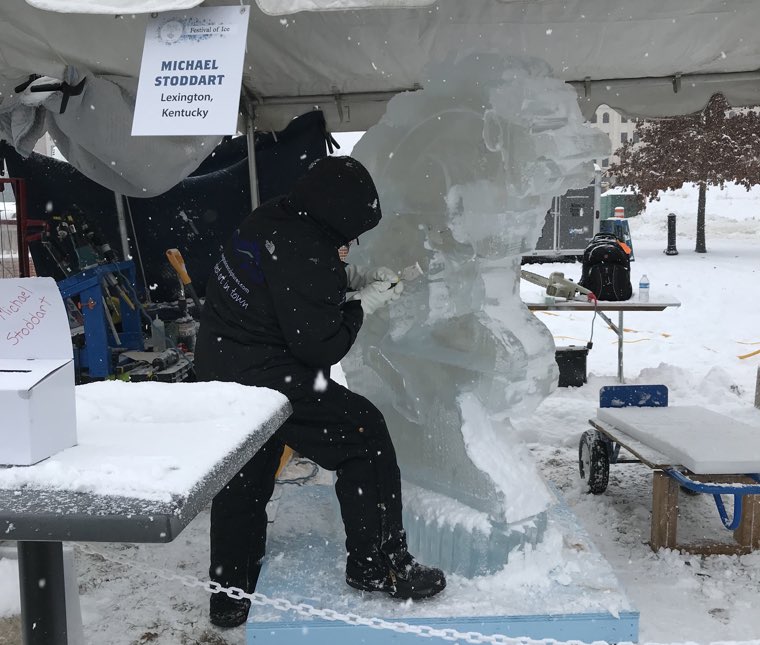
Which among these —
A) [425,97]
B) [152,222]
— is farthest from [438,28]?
[152,222]

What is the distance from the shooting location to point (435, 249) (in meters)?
2.56

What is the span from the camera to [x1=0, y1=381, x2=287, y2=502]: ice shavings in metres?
1.02

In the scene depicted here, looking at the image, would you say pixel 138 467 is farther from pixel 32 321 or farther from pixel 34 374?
pixel 32 321

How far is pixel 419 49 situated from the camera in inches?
151

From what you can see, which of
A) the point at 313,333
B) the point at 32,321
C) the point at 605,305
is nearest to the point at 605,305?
the point at 605,305

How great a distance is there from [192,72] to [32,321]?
3.69 ft

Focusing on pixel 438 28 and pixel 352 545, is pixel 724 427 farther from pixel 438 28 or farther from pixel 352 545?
pixel 438 28

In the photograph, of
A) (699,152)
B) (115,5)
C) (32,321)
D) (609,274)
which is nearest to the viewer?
(32,321)

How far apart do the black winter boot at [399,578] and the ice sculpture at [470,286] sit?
21 cm

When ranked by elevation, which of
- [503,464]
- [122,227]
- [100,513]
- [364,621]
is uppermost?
[122,227]

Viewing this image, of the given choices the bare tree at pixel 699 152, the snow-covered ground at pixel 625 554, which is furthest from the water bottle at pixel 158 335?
the bare tree at pixel 699 152

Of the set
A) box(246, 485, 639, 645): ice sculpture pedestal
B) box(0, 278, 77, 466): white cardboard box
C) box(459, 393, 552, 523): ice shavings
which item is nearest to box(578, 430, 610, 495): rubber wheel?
Result: box(246, 485, 639, 645): ice sculpture pedestal

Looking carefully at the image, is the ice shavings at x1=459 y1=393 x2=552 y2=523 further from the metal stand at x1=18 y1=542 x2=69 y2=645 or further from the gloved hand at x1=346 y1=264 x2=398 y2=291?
the metal stand at x1=18 y1=542 x2=69 y2=645

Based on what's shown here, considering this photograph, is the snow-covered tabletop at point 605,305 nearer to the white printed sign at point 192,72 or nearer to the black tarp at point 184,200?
the black tarp at point 184,200
